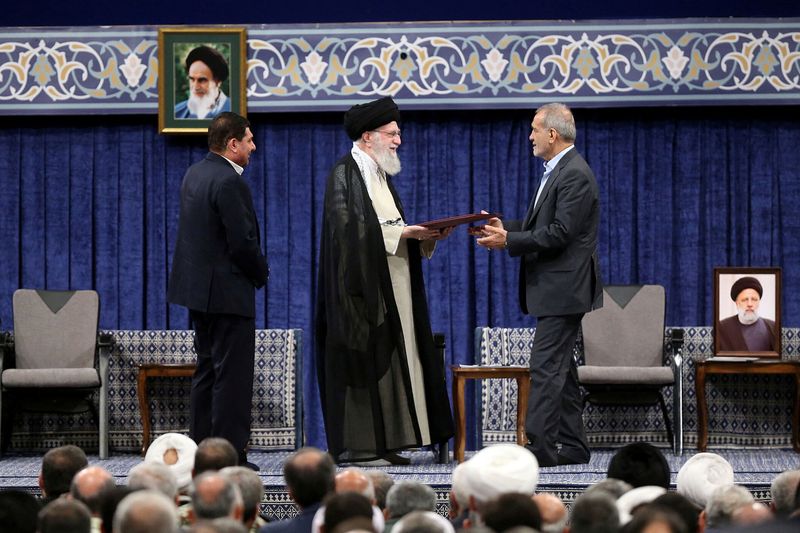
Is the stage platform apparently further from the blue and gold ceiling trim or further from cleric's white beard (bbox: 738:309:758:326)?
the blue and gold ceiling trim

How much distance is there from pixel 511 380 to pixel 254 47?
270 centimetres

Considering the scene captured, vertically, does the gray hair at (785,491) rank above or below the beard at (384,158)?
below

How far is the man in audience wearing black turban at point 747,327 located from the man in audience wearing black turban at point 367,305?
2.34 meters

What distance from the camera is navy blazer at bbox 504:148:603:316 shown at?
223 inches

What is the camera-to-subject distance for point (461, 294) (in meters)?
8.41

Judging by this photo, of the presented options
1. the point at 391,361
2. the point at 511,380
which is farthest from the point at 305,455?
the point at 511,380

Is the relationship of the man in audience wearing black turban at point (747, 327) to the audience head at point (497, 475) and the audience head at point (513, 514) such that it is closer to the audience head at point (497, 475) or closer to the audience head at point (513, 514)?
the audience head at point (497, 475)

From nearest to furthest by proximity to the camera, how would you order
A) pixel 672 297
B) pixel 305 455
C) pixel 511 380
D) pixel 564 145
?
pixel 305 455 → pixel 564 145 → pixel 511 380 → pixel 672 297

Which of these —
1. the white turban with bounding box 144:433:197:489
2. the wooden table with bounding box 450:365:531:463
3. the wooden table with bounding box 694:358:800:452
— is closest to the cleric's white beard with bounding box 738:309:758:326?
the wooden table with bounding box 694:358:800:452

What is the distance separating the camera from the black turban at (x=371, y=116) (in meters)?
5.87

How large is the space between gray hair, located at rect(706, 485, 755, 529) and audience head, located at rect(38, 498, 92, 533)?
158 centimetres

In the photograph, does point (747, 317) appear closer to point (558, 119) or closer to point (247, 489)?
point (558, 119)

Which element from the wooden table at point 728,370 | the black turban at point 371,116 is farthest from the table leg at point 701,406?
the black turban at point 371,116

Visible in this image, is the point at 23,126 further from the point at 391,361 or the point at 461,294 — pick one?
the point at 391,361
